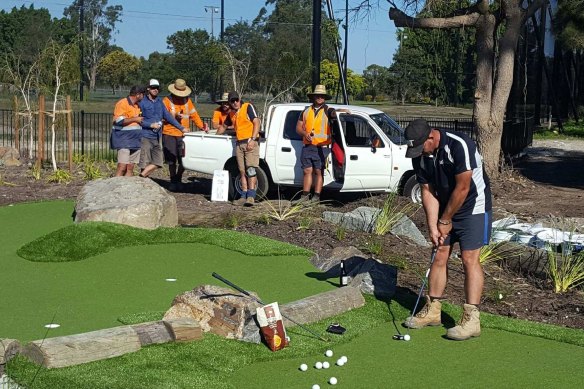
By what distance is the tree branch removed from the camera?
1738cm

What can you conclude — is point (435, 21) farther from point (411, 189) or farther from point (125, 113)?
point (125, 113)

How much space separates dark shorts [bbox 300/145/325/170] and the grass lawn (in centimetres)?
289

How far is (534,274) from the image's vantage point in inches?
383

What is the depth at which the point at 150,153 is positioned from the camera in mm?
14539

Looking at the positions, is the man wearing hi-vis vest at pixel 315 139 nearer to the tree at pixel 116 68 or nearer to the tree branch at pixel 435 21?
the tree branch at pixel 435 21

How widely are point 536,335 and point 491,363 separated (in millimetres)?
939

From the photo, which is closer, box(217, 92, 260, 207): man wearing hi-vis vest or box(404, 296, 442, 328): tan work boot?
box(404, 296, 442, 328): tan work boot

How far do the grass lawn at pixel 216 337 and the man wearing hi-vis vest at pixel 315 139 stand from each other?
9.31 feet

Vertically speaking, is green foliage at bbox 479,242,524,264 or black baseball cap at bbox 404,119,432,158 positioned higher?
black baseball cap at bbox 404,119,432,158

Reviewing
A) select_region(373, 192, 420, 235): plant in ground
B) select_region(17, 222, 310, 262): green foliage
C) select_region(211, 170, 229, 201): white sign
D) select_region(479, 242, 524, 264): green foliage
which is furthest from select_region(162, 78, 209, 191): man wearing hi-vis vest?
select_region(479, 242, 524, 264): green foliage

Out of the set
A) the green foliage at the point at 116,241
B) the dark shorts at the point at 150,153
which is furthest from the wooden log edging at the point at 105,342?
the dark shorts at the point at 150,153

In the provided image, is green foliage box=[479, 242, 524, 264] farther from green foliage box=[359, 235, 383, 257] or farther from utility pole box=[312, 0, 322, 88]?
utility pole box=[312, 0, 322, 88]

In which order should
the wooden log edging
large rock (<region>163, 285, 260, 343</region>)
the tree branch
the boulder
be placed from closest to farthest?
the wooden log edging, large rock (<region>163, 285, 260, 343</region>), the tree branch, the boulder

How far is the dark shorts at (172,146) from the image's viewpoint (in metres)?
15.2
